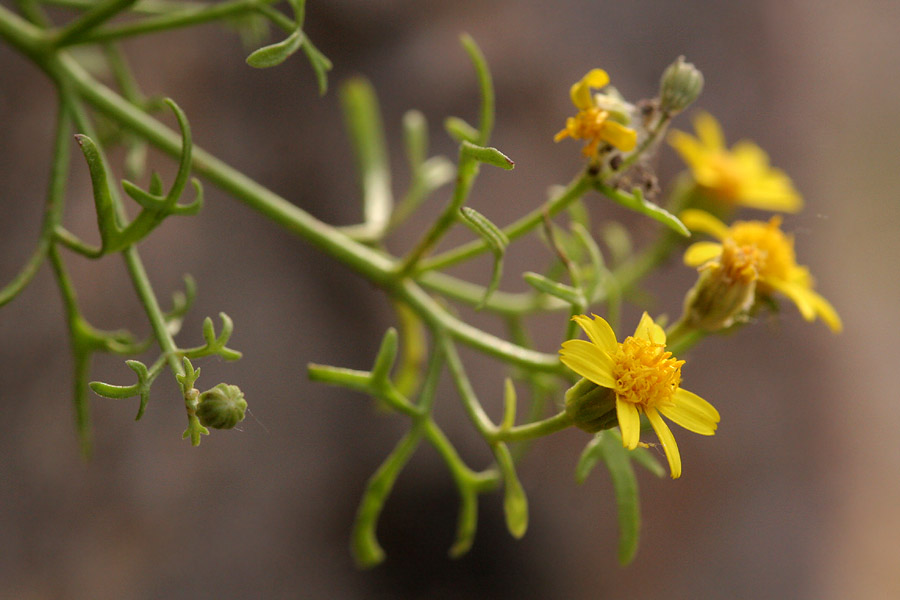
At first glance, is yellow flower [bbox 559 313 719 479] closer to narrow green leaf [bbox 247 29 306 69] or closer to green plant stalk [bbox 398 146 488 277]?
green plant stalk [bbox 398 146 488 277]

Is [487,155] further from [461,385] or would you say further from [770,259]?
[770,259]

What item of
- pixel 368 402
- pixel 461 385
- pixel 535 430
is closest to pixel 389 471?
pixel 461 385

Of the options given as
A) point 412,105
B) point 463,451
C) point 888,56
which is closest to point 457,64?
point 412,105

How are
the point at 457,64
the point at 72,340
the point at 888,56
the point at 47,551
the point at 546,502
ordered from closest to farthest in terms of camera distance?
the point at 72,340
the point at 47,551
the point at 546,502
the point at 457,64
the point at 888,56

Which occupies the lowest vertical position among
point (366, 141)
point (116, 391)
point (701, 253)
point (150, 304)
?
point (116, 391)

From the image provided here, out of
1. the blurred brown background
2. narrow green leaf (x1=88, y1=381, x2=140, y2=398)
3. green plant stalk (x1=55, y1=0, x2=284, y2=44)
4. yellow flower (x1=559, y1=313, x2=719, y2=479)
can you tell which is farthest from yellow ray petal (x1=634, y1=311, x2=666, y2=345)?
the blurred brown background

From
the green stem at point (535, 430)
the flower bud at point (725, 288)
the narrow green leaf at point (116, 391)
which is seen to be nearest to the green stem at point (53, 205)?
the narrow green leaf at point (116, 391)

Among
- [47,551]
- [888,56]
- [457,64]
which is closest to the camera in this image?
[47,551]

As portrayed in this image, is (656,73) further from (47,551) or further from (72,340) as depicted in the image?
(47,551)
